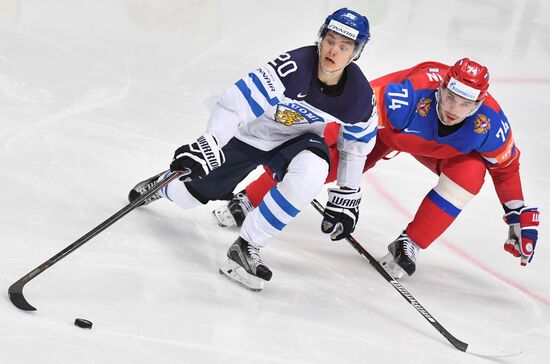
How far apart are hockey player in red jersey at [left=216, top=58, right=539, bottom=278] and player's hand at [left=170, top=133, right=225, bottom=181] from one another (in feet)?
2.13

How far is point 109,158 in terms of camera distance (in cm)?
384

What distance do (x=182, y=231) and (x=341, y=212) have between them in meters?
0.60

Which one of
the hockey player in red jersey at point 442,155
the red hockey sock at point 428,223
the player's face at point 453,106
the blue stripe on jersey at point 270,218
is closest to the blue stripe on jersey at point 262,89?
the blue stripe on jersey at point 270,218

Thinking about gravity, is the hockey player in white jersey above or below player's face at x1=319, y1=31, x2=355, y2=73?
below

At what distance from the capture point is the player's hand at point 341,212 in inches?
128

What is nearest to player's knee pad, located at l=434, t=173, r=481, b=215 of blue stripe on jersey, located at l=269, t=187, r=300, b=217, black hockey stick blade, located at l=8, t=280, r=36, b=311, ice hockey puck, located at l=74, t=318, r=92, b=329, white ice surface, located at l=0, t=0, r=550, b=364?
white ice surface, located at l=0, t=0, r=550, b=364

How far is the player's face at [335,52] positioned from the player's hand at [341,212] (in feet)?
1.59

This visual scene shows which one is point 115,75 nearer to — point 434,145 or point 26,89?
point 26,89

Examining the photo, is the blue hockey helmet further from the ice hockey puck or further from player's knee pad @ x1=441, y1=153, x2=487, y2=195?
the ice hockey puck

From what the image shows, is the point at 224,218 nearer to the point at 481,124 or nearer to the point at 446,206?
the point at 446,206

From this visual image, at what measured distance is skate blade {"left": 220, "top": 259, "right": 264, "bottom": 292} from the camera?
304cm

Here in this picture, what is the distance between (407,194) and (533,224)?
880mm

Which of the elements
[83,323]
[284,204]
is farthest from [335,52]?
[83,323]

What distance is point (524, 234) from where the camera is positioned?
11.5 feet
